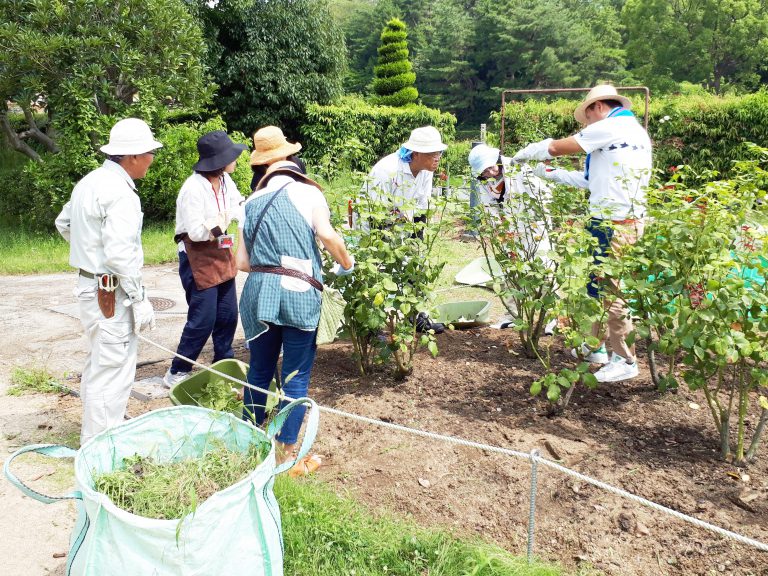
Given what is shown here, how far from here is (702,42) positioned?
38438mm

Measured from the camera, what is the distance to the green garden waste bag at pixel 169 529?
1.95 metres

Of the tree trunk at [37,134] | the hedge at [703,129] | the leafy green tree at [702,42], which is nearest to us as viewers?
the tree trunk at [37,134]

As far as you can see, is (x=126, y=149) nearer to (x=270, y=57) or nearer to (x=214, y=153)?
(x=214, y=153)

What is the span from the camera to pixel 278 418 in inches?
92.4

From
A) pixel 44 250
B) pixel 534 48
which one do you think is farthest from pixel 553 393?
pixel 534 48

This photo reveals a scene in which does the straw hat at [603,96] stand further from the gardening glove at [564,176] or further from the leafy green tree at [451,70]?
the leafy green tree at [451,70]

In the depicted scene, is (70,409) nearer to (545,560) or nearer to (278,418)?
(278,418)

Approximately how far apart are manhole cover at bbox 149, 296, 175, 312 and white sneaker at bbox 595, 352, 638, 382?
4.32 meters

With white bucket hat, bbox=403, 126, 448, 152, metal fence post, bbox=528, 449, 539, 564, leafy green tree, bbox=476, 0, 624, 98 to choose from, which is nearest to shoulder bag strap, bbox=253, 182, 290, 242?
white bucket hat, bbox=403, 126, 448, 152

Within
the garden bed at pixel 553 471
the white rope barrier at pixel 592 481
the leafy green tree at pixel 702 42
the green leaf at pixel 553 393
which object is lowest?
the garden bed at pixel 553 471

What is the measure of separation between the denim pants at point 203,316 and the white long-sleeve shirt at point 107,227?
1.09m

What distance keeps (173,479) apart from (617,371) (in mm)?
2939

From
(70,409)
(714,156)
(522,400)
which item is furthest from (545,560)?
(714,156)

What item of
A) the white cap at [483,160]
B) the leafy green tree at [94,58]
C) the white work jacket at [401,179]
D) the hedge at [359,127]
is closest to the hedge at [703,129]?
the hedge at [359,127]
